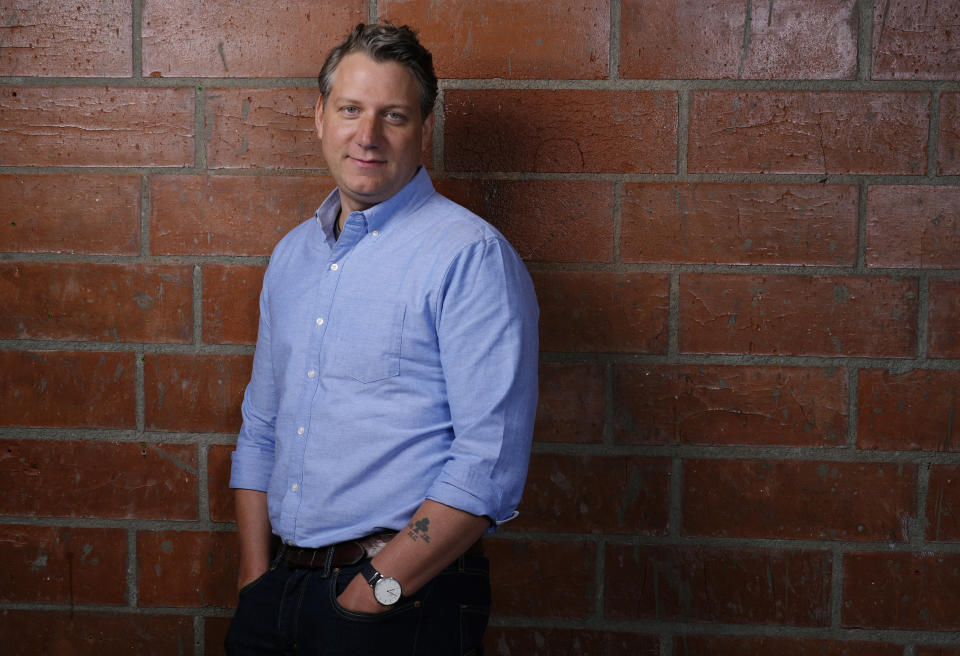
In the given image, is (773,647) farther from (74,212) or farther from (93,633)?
(74,212)

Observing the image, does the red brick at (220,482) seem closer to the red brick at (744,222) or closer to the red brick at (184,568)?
the red brick at (184,568)

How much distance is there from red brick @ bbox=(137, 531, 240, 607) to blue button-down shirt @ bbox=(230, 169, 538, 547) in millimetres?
364

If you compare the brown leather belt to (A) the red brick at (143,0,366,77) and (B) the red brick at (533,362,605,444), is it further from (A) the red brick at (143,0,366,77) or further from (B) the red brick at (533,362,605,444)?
(A) the red brick at (143,0,366,77)

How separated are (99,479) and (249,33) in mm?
969

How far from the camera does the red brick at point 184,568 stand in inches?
63.0

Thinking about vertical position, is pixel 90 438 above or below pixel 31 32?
below

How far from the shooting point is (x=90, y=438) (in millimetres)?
1599

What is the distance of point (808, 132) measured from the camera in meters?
1.48

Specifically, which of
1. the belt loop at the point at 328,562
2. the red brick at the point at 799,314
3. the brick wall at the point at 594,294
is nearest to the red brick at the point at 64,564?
the brick wall at the point at 594,294

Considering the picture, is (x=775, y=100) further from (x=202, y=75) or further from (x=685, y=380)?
(x=202, y=75)

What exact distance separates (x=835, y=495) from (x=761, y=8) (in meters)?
0.96

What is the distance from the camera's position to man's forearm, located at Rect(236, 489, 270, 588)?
1.35 m

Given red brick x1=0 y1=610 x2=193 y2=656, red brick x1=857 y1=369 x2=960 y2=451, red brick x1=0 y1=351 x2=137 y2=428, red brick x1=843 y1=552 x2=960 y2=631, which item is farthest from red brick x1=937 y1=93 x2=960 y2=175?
red brick x1=0 y1=610 x2=193 y2=656

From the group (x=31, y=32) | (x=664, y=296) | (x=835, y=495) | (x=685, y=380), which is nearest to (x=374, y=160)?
(x=664, y=296)
